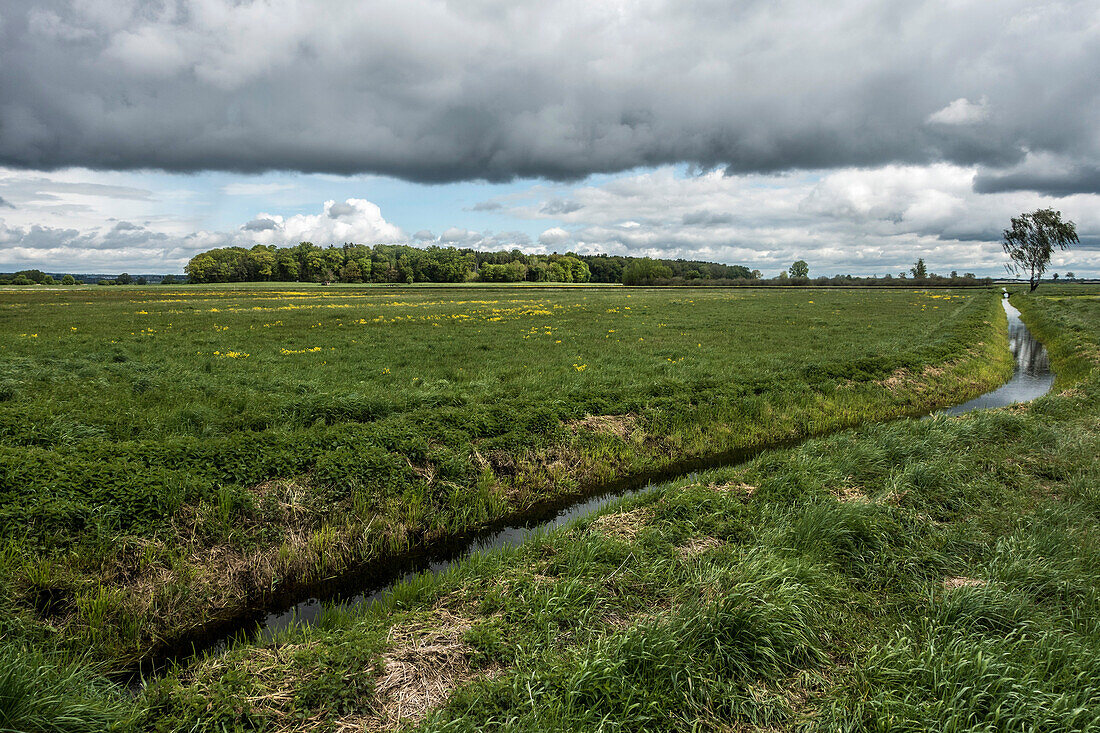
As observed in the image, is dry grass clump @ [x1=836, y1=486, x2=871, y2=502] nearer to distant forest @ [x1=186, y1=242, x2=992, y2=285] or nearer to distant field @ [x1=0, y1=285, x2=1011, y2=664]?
distant field @ [x1=0, y1=285, x2=1011, y2=664]

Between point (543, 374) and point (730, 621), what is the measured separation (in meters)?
11.5

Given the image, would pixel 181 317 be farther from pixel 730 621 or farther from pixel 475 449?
pixel 730 621

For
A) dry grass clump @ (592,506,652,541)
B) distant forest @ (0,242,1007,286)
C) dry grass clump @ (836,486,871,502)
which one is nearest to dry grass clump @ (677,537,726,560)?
dry grass clump @ (592,506,652,541)

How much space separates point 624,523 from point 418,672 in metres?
4.11

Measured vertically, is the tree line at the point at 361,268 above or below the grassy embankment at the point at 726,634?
above

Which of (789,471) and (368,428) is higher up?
(368,428)

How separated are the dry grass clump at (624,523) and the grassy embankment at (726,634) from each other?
0.18 ft

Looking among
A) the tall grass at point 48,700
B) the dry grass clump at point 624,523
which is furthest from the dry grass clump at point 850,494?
the tall grass at point 48,700

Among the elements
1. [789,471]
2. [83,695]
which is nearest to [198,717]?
[83,695]

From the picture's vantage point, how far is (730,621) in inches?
202

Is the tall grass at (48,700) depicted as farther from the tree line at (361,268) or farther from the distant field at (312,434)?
the tree line at (361,268)

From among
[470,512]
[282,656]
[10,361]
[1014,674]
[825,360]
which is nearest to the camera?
[1014,674]

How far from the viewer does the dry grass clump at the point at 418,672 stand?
4.37m

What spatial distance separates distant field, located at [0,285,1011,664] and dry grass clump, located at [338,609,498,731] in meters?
3.01
